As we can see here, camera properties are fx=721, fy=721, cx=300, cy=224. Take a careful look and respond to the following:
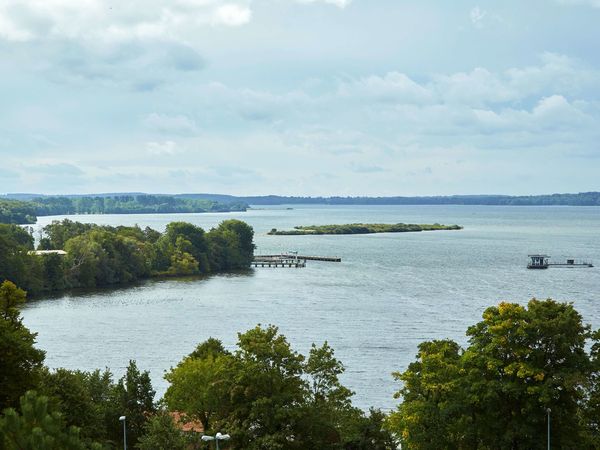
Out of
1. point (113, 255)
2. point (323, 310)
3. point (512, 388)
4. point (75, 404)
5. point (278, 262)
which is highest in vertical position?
point (512, 388)

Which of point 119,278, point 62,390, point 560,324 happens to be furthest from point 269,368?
point 119,278

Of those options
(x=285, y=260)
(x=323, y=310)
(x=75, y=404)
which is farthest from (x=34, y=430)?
(x=285, y=260)

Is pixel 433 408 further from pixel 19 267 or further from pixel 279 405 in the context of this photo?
pixel 19 267

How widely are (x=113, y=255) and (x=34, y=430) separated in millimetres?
105278

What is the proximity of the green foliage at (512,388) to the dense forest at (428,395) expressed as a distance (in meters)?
0.05

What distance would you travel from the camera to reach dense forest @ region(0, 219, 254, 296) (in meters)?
106

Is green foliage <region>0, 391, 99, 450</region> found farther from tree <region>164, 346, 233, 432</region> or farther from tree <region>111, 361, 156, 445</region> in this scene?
tree <region>111, 361, 156, 445</region>

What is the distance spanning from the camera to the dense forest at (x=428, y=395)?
1197 inches

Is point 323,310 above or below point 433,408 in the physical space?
below

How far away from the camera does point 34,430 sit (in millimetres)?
18172

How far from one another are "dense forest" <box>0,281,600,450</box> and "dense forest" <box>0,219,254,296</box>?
245 ft

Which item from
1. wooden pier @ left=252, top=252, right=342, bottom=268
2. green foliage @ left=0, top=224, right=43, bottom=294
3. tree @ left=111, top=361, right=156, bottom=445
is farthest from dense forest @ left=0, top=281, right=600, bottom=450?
wooden pier @ left=252, top=252, right=342, bottom=268

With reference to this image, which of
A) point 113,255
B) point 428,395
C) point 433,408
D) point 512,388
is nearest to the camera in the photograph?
point 512,388

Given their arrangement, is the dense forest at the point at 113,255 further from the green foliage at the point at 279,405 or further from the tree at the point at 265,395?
the tree at the point at 265,395
